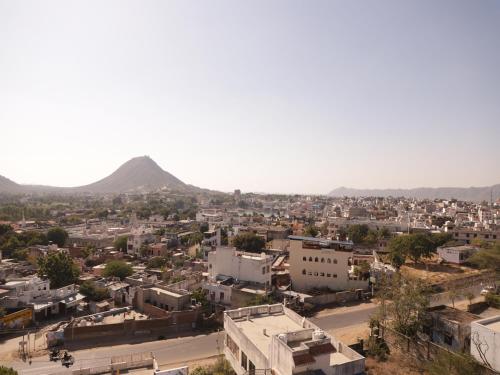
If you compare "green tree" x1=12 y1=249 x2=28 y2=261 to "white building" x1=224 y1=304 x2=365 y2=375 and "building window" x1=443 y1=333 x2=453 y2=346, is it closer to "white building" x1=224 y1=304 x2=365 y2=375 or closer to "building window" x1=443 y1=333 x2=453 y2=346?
"white building" x1=224 y1=304 x2=365 y2=375

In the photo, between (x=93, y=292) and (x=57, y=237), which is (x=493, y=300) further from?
(x=57, y=237)

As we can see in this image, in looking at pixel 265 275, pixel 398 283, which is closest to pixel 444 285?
pixel 398 283

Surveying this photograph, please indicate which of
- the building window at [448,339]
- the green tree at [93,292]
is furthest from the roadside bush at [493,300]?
the green tree at [93,292]

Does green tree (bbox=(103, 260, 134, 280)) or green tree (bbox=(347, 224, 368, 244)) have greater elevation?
green tree (bbox=(347, 224, 368, 244))

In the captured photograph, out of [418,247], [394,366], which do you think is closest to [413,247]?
[418,247]

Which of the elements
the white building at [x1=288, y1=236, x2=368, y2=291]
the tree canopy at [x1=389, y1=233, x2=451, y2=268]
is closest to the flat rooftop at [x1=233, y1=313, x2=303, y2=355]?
the white building at [x1=288, y1=236, x2=368, y2=291]

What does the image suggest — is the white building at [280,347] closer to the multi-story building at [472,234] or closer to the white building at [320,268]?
the white building at [320,268]

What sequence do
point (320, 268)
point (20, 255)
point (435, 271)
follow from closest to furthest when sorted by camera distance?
point (320, 268)
point (435, 271)
point (20, 255)

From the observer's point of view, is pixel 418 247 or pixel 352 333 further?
pixel 418 247

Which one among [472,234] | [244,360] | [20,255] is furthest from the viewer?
[472,234]
